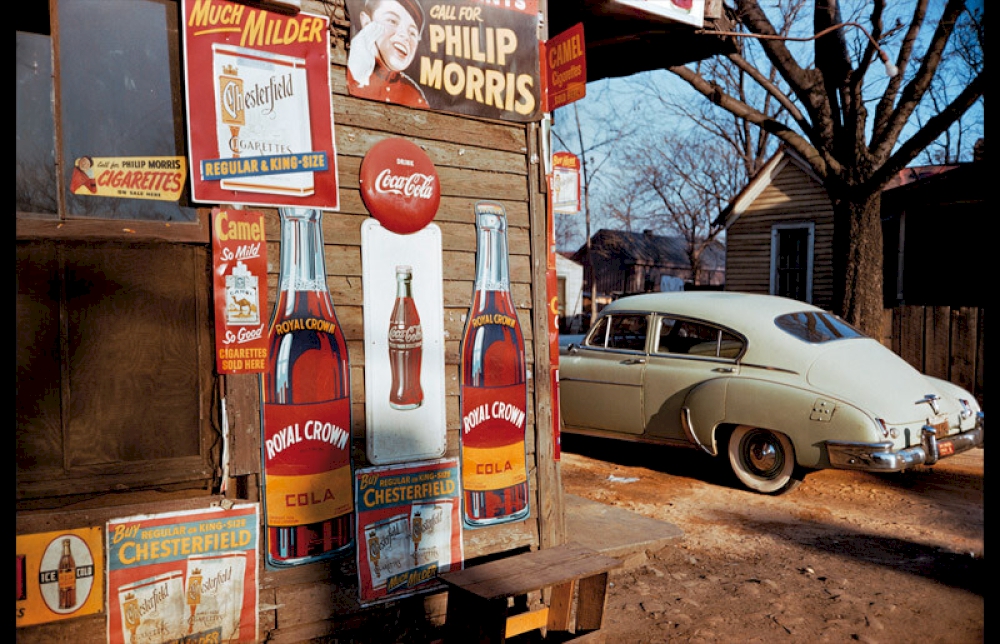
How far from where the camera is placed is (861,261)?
11.3m

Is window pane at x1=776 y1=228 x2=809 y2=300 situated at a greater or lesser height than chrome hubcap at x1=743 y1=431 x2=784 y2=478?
greater

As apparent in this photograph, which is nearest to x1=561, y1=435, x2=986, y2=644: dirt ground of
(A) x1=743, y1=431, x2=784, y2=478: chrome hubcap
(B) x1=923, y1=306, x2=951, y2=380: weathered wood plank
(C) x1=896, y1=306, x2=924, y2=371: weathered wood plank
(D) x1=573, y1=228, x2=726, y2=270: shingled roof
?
(A) x1=743, y1=431, x2=784, y2=478: chrome hubcap

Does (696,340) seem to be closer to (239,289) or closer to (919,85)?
(239,289)

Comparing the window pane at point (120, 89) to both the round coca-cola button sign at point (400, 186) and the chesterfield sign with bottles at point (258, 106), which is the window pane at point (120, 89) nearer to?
the chesterfield sign with bottles at point (258, 106)

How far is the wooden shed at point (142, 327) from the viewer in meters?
3.04

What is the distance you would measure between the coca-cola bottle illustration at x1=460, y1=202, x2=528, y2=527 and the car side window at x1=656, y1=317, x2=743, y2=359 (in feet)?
12.2

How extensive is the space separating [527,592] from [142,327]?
2.15 meters

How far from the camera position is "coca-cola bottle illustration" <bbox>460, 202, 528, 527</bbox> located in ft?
13.9

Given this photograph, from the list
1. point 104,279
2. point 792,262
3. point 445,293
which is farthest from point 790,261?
point 104,279

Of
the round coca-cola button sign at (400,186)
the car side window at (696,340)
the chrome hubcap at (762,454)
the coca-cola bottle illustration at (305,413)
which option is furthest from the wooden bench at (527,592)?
the car side window at (696,340)

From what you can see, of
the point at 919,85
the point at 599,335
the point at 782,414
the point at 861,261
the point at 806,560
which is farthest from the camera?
the point at 861,261

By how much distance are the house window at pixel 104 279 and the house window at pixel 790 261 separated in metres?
17.7

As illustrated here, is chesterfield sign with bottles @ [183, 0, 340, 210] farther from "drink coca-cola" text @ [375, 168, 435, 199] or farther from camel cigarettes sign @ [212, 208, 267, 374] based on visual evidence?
"drink coca-cola" text @ [375, 168, 435, 199]

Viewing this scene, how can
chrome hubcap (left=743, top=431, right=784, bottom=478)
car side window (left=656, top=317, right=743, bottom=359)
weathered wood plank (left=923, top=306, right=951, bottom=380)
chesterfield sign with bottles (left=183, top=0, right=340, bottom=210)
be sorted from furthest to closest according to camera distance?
weathered wood plank (left=923, top=306, right=951, bottom=380), car side window (left=656, top=317, right=743, bottom=359), chrome hubcap (left=743, top=431, right=784, bottom=478), chesterfield sign with bottles (left=183, top=0, right=340, bottom=210)
